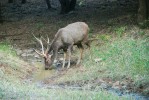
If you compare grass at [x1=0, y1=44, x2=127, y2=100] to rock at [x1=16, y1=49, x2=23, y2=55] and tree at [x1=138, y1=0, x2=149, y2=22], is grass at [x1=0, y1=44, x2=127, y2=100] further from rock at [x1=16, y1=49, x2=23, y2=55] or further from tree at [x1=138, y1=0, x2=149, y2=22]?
tree at [x1=138, y1=0, x2=149, y2=22]

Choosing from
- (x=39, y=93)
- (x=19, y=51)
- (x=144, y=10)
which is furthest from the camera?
(x=144, y=10)

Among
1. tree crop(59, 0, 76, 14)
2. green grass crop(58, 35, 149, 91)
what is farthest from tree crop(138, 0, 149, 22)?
tree crop(59, 0, 76, 14)

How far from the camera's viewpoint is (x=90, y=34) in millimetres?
19781

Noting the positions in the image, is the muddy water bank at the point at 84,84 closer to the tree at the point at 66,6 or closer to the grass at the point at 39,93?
the grass at the point at 39,93

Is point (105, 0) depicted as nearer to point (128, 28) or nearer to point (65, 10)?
point (65, 10)

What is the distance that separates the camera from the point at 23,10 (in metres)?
31.6

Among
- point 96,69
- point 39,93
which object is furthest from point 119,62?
point 39,93

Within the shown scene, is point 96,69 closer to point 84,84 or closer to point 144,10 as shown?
point 84,84

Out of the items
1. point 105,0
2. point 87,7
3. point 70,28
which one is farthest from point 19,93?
point 105,0

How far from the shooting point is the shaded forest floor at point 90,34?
505 inches

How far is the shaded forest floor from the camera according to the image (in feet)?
42.0

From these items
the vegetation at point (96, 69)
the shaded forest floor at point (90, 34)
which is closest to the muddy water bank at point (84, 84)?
the shaded forest floor at point (90, 34)

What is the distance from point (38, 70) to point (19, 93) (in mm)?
5204

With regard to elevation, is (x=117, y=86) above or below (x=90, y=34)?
above
